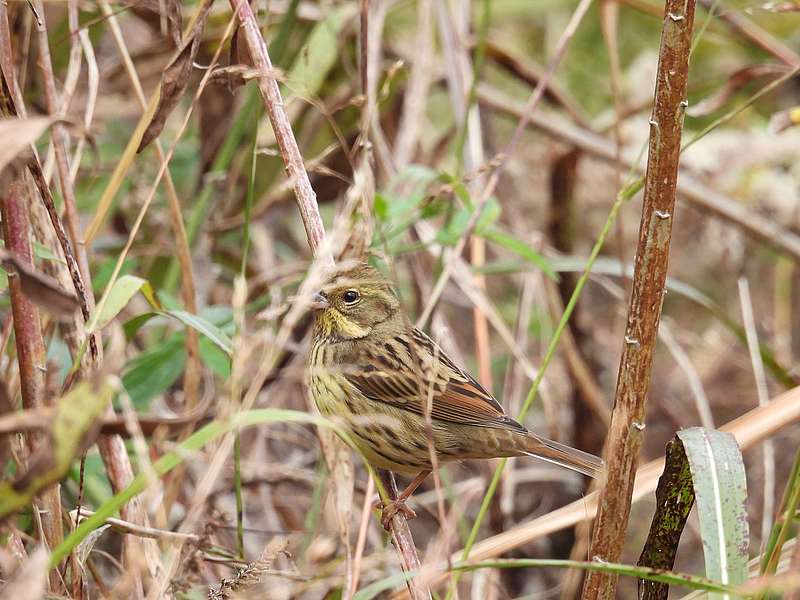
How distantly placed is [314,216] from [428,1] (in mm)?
1839

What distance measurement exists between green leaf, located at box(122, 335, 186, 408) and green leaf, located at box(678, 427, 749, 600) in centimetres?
153

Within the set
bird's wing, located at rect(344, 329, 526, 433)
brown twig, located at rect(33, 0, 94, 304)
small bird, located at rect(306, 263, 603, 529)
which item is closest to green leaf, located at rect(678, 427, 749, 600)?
small bird, located at rect(306, 263, 603, 529)

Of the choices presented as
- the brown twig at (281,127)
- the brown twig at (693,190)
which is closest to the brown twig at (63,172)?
the brown twig at (281,127)

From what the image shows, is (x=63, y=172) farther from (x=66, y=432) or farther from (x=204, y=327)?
(x=66, y=432)

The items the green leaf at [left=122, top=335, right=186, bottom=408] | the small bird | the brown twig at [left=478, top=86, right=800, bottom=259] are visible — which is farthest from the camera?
the brown twig at [left=478, top=86, right=800, bottom=259]

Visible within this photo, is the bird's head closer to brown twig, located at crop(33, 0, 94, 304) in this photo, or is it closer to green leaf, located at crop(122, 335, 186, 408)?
green leaf, located at crop(122, 335, 186, 408)

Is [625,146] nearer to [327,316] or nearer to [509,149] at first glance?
[509,149]

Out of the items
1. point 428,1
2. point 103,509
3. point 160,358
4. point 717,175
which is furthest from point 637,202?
point 103,509

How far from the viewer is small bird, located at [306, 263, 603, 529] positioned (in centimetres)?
286

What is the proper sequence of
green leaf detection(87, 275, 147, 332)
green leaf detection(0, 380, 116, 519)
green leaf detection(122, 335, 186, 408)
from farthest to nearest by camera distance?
green leaf detection(122, 335, 186, 408) < green leaf detection(87, 275, 147, 332) < green leaf detection(0, 380, 116, 519)

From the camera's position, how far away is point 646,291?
1826mm

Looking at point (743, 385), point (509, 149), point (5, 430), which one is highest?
point (509, 149)

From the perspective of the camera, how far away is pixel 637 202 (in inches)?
214

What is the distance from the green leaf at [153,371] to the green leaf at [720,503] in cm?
153
